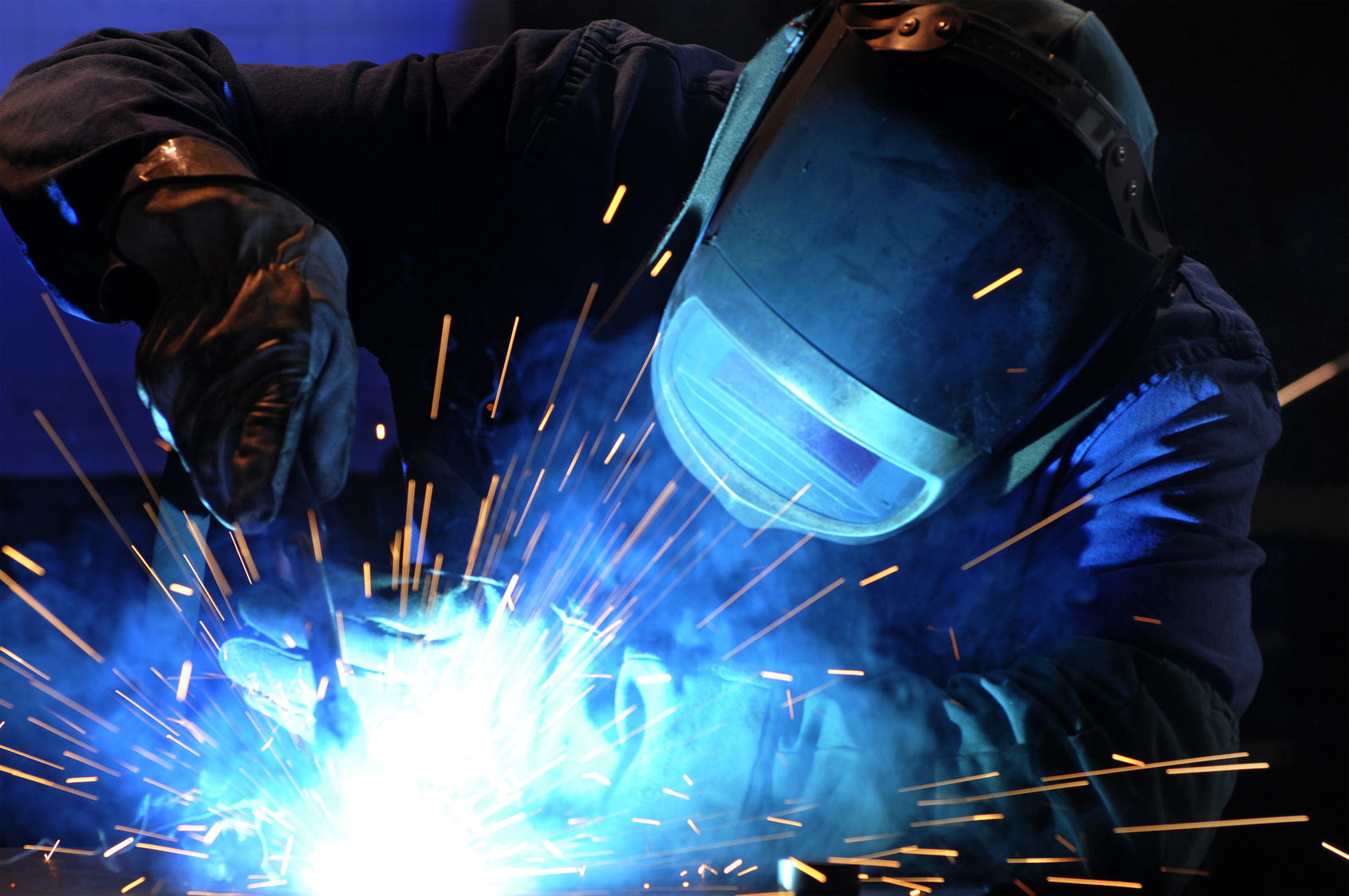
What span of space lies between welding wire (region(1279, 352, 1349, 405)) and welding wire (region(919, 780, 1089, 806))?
1447 mm

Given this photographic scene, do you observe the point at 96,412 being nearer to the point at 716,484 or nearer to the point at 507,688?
the point at 507,688

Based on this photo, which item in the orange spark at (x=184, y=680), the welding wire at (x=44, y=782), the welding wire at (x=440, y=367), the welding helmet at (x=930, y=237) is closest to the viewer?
the welding helmet at (x=930, y=237)

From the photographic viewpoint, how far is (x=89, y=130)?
0.97 metres

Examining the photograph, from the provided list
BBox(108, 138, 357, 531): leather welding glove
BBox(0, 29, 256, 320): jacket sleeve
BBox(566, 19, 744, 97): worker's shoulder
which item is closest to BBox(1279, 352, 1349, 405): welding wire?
BBox(566, 19, 744, 97): worker's shoulder

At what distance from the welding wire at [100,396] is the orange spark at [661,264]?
151cm

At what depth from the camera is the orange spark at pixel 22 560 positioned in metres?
1.91

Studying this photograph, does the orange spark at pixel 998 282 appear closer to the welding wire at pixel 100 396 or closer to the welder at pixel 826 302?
the welder at pixel 826 302

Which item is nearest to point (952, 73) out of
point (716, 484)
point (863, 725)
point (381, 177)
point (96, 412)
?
point (716, 484)

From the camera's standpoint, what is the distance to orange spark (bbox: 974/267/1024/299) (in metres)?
0.90

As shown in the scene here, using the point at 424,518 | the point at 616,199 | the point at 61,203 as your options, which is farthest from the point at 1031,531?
the point at 61,203

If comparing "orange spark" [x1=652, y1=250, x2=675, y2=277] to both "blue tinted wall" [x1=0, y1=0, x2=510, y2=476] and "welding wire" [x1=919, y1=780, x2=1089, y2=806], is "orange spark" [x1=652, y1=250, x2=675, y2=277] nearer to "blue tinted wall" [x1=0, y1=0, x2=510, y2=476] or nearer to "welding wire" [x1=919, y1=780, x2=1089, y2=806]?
"welding wire" [x1=919, y1=780, x2=1089, y2=806]

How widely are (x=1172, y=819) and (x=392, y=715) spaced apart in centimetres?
101

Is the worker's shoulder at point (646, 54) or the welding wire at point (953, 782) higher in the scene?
the worker's shoulder at point (646, 54)

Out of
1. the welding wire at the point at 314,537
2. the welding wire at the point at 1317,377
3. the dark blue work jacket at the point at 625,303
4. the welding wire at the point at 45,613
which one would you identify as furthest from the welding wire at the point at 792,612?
the welding wire at the point at 45,613
